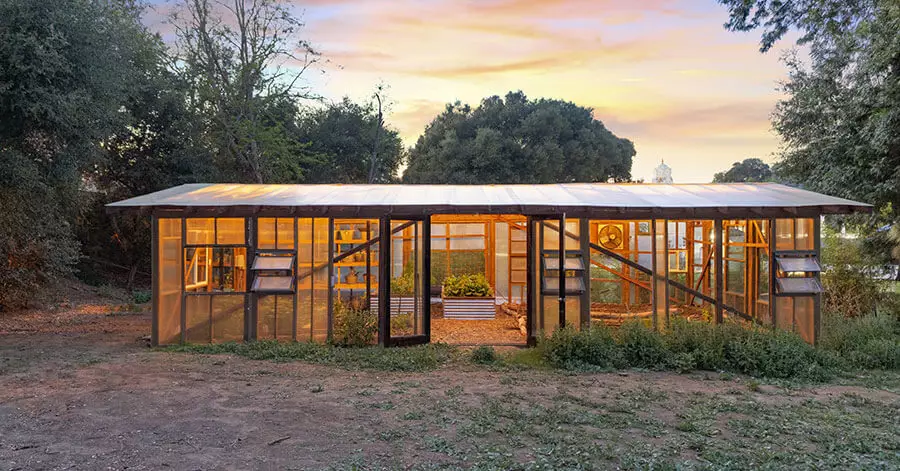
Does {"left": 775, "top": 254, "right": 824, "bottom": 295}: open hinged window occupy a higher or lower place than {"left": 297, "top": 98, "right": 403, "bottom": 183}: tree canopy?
lower

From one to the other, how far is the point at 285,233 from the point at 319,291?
106 cm

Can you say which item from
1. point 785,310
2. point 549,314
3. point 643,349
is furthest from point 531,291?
point 785,310

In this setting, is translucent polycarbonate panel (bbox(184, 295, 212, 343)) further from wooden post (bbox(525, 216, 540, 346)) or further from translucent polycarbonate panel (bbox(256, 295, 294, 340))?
wooden post (bbox(525, 216, 540, 346))

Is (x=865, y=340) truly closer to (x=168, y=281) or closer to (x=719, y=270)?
(x=719, y=270)

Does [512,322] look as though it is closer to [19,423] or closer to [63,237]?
[19,423]

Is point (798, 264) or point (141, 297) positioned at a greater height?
point (798, 264)

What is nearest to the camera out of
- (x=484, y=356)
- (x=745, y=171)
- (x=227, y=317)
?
(x=484, y=356)

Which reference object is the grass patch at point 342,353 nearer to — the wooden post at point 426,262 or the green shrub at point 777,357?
the wooden post at point 426,262

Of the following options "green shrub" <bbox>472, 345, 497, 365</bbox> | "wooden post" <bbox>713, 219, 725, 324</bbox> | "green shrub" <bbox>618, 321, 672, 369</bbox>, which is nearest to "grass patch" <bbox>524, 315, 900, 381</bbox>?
"green shrub" <bbox>618, 321, 672, 369</bbox>

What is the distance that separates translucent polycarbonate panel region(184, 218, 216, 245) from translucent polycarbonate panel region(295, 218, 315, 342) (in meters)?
1.36

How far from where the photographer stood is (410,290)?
10.2 meters

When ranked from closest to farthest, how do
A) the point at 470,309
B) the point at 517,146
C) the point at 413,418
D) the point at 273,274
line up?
the point at 413,418 < the point at 273,274 < the point at 470,309 < the point at 517,146

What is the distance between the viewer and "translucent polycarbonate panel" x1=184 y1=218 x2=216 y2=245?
9.98 m

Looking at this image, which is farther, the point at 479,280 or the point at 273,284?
the point at 479,280
